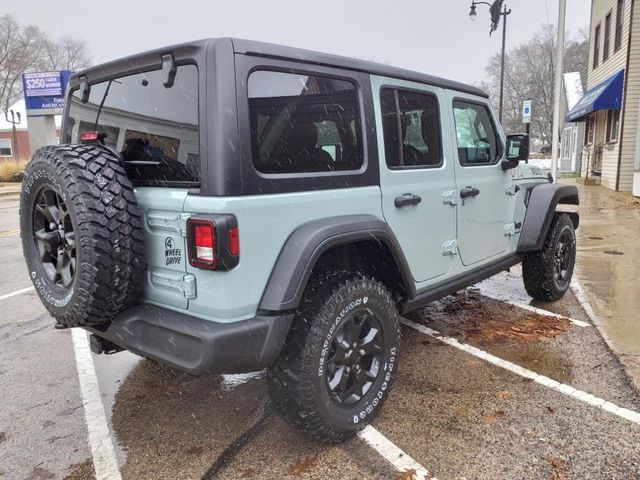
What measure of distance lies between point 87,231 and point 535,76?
197 feet

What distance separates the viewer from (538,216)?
180 inches

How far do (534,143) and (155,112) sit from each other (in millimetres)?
68489

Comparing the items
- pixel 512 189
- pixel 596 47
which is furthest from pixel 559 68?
pixel 512 189

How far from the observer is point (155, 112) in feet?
8.43

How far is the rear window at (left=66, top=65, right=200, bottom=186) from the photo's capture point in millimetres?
2389

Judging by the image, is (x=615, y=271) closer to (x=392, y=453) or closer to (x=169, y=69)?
(x=392, y=453)

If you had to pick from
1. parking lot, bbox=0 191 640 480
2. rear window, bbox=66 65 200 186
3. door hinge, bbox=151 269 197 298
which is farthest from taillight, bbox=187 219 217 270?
parking lot, bbox=0 191 640 480

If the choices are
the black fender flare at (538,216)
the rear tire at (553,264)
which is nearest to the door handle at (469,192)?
the black fender flare at (538,216)

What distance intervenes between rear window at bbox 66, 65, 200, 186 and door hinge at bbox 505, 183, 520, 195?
2.90 metres

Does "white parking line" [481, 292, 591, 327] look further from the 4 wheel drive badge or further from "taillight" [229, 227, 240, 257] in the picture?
the 4 wheel drive badge

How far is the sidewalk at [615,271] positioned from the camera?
4.14m

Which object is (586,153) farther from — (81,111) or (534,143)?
(534,143)

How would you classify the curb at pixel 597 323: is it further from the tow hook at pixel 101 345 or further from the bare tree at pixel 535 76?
the bare tree at pixel 535 76

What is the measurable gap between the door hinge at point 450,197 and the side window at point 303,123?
856 mm
